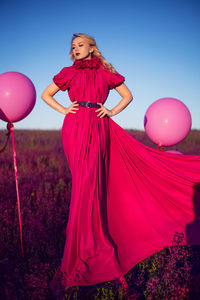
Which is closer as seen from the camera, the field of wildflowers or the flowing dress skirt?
the field of wildflowers

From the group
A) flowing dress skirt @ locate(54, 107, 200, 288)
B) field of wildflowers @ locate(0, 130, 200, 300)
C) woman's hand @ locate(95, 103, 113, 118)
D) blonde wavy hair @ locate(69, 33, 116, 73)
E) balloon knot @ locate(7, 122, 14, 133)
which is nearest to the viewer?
field of wildflowers @ locate(0, 130, 200, 300)

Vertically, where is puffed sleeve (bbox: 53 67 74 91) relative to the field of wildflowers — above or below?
above

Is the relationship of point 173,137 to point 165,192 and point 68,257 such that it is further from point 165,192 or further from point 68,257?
point 68,257

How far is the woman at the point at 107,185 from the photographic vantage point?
7.52ft

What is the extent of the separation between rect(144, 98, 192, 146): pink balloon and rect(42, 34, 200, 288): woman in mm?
467

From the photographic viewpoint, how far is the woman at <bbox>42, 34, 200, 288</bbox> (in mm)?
2291

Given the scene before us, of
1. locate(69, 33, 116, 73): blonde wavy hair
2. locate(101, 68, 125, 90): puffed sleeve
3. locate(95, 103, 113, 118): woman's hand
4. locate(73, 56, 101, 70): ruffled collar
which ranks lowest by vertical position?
locate(95, 103, 113, 118): woman's hand

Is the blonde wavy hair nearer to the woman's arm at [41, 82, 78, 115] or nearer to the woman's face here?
the woman's face

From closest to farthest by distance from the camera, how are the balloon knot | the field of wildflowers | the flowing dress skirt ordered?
the field of wildflowers < the flowing dress skirt < the balloon knot

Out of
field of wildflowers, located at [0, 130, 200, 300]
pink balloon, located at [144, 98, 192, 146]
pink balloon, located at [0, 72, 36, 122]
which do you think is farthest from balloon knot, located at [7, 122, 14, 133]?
pink balloon, located at [144, 98, 192, 146]

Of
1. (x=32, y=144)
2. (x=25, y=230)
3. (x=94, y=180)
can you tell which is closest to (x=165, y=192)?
(x=94, y=180)

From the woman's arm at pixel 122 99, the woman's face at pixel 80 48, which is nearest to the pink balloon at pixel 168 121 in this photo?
the woman's arm at pixel 122 99

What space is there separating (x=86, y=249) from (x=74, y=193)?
0.55m

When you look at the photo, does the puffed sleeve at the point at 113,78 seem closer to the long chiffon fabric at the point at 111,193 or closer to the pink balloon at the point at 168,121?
the long chiffon fabric at the point at 111,193
